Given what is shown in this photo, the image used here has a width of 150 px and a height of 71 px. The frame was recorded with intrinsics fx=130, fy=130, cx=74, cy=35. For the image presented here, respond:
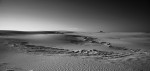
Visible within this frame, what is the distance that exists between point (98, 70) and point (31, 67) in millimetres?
4131

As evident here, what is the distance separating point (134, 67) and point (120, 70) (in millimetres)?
1195

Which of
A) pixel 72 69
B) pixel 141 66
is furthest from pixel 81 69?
pixel 141 66

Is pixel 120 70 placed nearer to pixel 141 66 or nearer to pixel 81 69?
pixel 141 66

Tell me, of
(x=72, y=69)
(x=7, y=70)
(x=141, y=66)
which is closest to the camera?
(x=7, y=70)

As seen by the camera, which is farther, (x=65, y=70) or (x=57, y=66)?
(x=57, y=66)

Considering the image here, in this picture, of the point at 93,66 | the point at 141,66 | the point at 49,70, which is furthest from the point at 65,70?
the point at 141,66

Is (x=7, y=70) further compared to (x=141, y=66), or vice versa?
(x=141, y=66)

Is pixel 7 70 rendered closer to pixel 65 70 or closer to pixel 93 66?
pixel 65 70

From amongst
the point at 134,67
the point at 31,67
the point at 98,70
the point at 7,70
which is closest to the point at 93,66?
the point at 98,70

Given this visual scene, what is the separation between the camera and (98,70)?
7.75 m

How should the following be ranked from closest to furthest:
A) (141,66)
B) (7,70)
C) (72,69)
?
(7,70) < (72,69) < (141,66)

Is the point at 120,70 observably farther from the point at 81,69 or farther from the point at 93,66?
the point at 81,69

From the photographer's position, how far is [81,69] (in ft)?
25.9

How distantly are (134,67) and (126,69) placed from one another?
74cm
